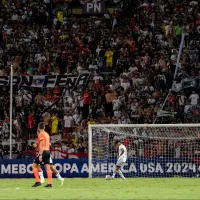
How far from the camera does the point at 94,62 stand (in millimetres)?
41094

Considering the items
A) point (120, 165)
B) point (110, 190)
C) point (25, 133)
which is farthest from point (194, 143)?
point (110, 190)

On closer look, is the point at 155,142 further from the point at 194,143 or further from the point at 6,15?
the point at 6,15

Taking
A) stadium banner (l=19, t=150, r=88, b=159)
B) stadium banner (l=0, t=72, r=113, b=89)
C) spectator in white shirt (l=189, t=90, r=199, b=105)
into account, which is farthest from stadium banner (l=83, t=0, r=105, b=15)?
stadium banner (l=19, t=150, r=88, b=159)

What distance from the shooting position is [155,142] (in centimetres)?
3475

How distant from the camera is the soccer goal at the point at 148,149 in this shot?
111 feet

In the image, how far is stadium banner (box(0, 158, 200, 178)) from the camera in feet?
111

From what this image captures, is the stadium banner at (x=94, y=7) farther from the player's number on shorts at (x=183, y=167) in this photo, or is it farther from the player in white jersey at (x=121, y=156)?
the player in white jersey at (x=121, y=156)

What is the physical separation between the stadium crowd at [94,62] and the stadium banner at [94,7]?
2.91 ft

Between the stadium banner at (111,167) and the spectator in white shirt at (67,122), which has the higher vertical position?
the spectator in white shirt at (67,122)

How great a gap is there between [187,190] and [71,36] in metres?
20.3

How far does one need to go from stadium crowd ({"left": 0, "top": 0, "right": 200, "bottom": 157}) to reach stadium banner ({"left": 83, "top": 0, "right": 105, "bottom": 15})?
0.89 metres

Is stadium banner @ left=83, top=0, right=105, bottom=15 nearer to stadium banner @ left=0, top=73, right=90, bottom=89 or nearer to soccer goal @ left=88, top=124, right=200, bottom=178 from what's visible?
stadium banner @ left=0, top=73, right=90, bottom=89

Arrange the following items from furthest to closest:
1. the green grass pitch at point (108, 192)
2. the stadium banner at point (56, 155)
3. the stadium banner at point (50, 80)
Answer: the stadium banner at point (50, 80) < the stadium banner at point (56, 155) < the green grass pitch at point (108, 192)

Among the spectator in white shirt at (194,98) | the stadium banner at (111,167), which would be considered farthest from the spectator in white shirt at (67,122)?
the spectator in white shirt at (194,98)
